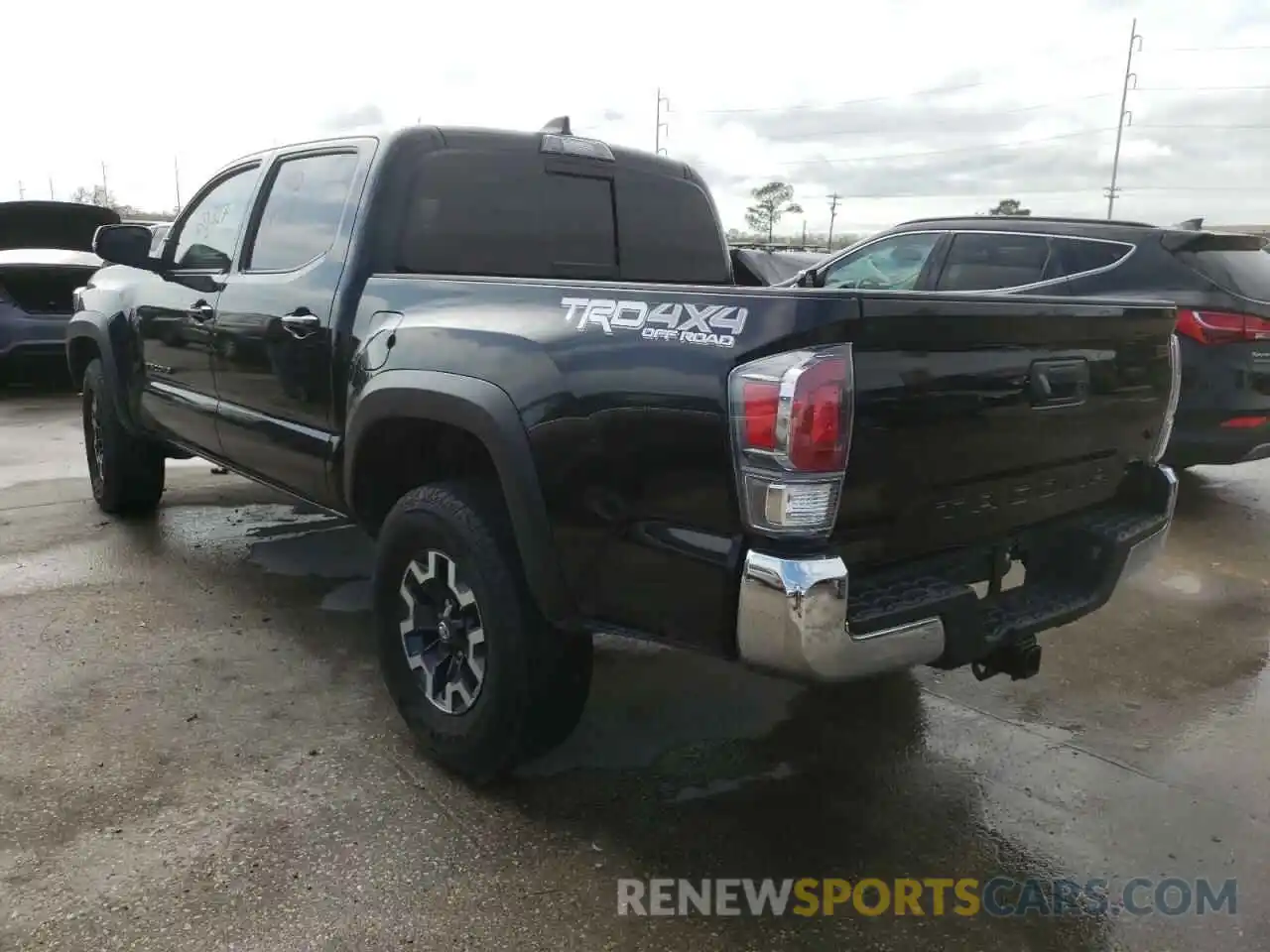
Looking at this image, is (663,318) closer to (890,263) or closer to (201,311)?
(201,311)

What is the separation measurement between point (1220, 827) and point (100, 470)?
5.53 meters

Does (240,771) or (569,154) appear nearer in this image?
(240,771)

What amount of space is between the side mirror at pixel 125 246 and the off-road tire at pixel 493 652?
95.9 inches

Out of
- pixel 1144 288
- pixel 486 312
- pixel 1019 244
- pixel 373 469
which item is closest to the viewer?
pixel 486 312

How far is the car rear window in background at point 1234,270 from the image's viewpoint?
18.2 ft

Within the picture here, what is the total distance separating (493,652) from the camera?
2775 millimetres

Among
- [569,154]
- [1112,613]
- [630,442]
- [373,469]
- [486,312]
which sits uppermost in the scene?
[569,154]

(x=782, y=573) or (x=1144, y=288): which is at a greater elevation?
(x=1144, y=288)

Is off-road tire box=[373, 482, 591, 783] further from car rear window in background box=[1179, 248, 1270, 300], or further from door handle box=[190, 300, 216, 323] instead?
car rear window in background box=[1179, 248, 1270, 300]

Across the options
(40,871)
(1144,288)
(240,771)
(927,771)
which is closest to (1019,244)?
(1144,288)

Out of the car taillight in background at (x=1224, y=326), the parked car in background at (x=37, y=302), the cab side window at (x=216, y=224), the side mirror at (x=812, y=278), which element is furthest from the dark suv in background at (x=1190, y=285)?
the parked car in background at (x=37, y=302)

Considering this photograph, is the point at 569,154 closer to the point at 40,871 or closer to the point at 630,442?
the point at 630,442

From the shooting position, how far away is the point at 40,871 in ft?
8.44

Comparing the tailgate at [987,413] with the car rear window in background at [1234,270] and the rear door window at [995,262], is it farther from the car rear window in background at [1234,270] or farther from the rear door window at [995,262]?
the rear door window at [995,262]
